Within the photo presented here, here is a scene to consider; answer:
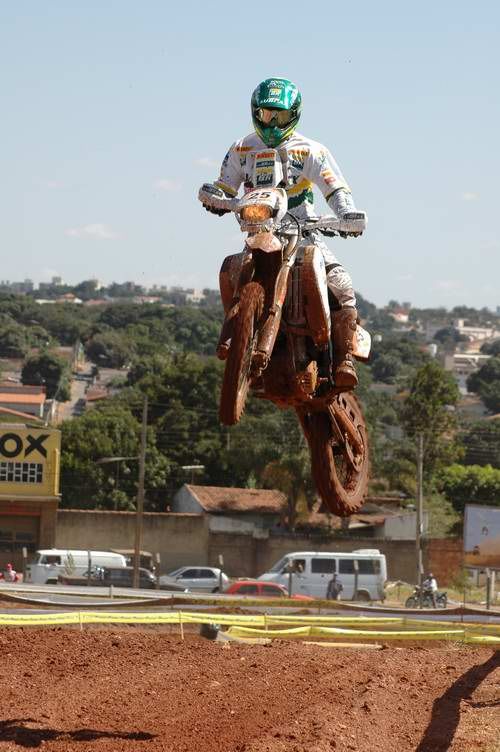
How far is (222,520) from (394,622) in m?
39.7

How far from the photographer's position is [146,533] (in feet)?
194

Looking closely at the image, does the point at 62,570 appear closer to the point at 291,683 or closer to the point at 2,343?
the point at 291,683

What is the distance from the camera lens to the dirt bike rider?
1353cm

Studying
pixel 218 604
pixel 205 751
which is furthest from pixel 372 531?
pixel 205 751

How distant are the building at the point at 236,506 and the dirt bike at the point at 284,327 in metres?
48.3

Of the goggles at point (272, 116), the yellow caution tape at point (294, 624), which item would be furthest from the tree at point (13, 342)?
the goggles at point (272, 116)

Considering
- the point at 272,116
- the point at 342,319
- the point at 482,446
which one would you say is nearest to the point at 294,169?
the point at 272,116

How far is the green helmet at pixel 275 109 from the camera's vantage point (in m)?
13.5

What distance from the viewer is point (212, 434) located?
77.9 meters

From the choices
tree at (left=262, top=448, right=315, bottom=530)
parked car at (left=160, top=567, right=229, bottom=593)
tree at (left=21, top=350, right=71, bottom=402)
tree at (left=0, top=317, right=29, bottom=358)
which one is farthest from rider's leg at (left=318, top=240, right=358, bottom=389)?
tree at (left=0, top=317, right=29, bottom=358)

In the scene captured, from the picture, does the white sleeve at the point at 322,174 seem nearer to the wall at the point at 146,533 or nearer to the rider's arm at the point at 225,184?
the rider's arm at the point at 225,184

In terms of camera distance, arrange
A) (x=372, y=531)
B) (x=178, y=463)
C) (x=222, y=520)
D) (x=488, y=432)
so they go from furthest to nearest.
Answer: (x=488, y=432) < (x=178, y=463) < (x=372, y=531) < (x=222, y=520)

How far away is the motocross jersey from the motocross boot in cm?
114

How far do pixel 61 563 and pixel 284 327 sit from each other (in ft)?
112
